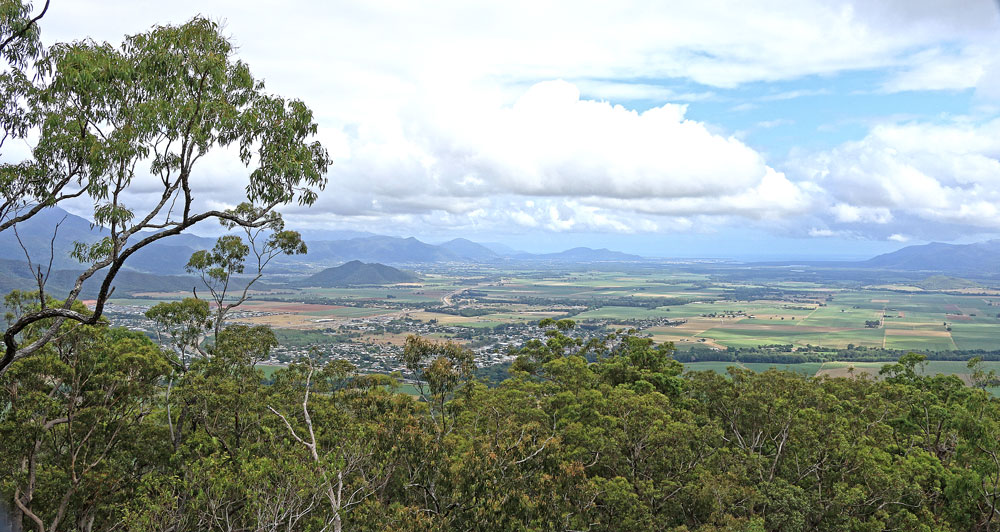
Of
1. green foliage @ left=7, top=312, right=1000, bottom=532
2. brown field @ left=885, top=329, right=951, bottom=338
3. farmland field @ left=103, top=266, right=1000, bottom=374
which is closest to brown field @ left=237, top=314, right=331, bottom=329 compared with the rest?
farmland field @ left=103, top=266, right=1000, bottom=374

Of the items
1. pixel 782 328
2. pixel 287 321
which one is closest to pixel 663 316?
pixel 782 328

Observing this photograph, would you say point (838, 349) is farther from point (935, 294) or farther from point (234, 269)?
point (935, 294)

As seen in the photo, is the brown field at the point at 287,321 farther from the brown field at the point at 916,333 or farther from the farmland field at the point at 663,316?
the brown field at the point at 916,333

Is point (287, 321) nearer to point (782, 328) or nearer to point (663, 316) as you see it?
point (663, 316)

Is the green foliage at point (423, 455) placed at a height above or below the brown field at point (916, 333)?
above

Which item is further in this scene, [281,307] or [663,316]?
[663,316]

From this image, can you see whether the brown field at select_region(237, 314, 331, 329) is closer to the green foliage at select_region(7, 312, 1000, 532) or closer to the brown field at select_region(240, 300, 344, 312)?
the brown field at select_region(240, 300, 344, 312)

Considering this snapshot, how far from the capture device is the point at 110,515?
1452 cm

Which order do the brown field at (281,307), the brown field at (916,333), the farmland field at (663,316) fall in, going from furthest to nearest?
the brown field at (281,307) < the brown field at (916,333) < the farmland field at (663,316)

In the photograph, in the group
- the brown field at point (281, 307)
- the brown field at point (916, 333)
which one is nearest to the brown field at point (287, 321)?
the brown field at point (281, 307)

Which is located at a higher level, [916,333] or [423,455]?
[423,455]

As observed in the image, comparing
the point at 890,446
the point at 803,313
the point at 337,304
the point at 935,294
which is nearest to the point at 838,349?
the point at 803,313

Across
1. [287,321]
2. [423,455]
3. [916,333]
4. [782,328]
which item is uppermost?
[423,455]

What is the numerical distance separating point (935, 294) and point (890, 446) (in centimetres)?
20006
